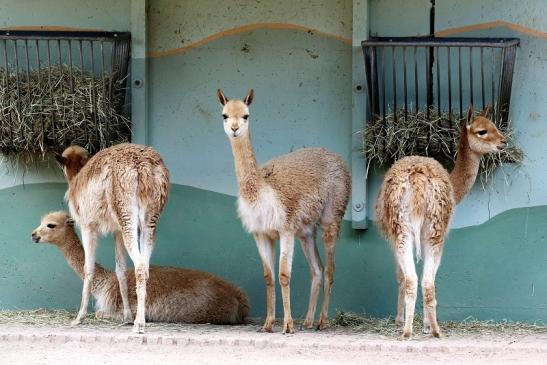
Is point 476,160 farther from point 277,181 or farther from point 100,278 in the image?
point 100,278

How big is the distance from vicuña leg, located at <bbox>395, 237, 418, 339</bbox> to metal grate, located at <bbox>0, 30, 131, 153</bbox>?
9.15 ft

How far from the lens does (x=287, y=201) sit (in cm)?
986

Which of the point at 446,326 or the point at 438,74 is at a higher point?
the point at 438,74

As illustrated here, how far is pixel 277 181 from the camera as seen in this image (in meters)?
9.89

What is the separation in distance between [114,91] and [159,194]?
4.32 feet

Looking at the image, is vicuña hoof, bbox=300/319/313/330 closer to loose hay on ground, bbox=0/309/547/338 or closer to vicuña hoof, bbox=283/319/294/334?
loose hay on ground, bbox=0/309/547/338

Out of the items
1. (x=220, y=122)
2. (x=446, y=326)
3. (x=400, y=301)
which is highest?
(x=220, y=122)

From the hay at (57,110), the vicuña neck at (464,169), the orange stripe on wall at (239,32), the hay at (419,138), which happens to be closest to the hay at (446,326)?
the vicuña neck at (464,169)

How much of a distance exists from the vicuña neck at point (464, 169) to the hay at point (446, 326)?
3.32ft

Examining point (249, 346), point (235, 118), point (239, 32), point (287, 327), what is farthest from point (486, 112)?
point (249, 346)

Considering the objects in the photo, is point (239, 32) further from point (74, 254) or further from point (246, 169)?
point (74, 254)

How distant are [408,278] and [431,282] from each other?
0.24 metres

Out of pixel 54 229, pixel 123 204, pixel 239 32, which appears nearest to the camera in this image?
pixel 123 204

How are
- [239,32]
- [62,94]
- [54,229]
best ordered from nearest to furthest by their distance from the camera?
[54,229]
[62,94]
[239,32]
